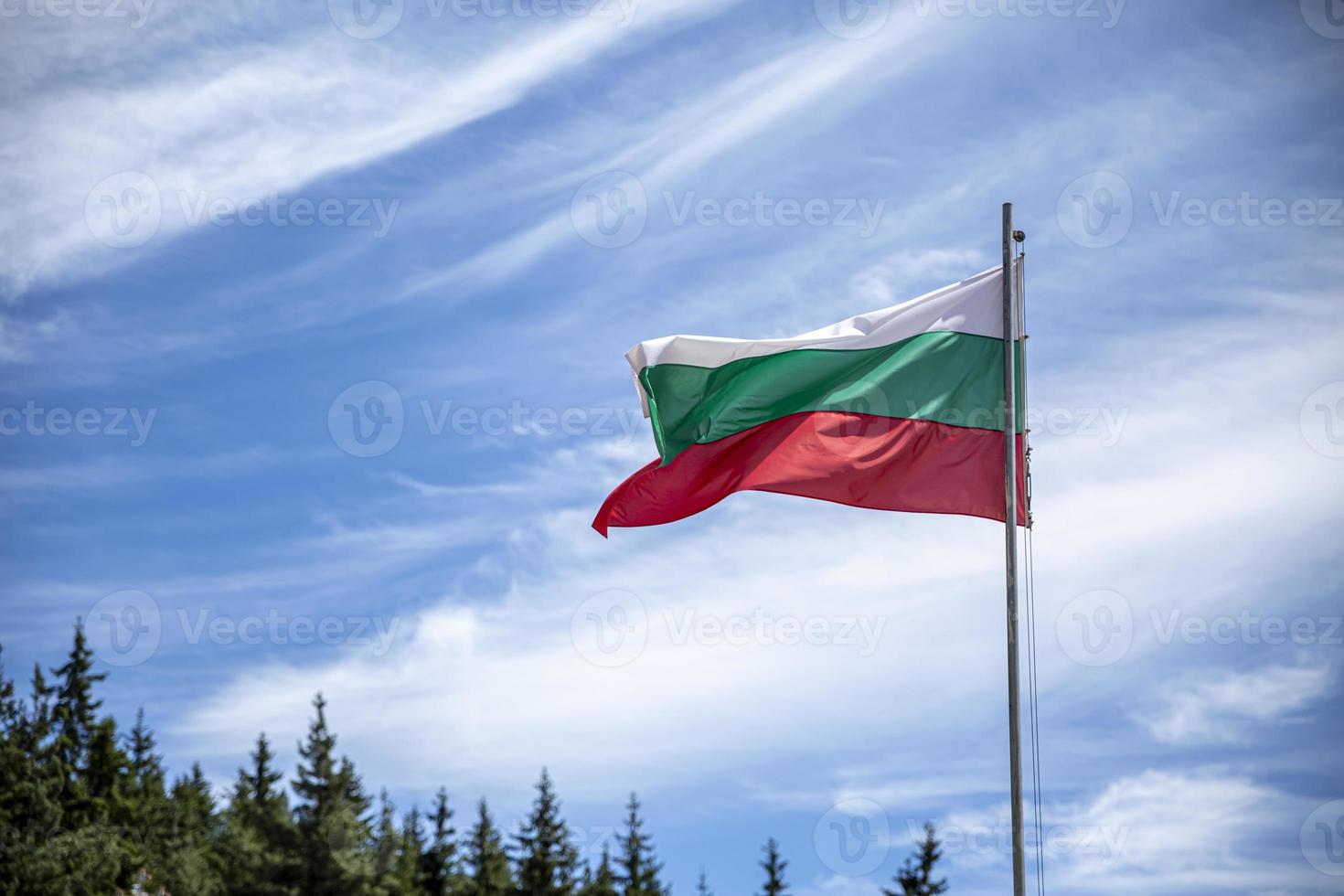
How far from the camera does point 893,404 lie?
20.3m

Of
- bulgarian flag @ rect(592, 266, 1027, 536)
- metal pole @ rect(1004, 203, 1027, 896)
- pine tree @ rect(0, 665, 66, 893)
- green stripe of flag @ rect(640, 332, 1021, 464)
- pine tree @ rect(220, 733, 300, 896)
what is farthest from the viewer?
pine tree @ rect(0, 665, 66, 893)

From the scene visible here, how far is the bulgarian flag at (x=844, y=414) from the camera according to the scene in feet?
64.9

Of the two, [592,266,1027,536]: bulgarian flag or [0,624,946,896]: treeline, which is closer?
[592,266,1027,536]: bulgarian flag

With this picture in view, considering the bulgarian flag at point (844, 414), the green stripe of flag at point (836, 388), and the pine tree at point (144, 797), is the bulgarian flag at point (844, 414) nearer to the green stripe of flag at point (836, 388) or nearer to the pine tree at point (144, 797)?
the green stripe of flag at point (836, 388)

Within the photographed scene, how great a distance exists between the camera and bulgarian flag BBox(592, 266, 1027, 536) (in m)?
19.8

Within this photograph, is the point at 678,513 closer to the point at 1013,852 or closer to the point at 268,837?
the point at 1013,852

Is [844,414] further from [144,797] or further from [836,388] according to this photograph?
[144,797]

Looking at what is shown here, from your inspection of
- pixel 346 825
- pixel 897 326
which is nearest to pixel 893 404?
pixel 897 326

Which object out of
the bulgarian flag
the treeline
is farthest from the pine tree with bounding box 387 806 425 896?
the bulgarian flag

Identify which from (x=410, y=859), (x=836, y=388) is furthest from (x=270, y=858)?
(x=836, y=388)

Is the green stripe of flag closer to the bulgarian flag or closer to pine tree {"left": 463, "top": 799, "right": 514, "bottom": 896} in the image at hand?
the bulgarian flag

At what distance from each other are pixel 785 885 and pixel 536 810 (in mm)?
16610

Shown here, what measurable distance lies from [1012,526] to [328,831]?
49.3 m

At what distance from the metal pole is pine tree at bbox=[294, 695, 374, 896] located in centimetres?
4800
